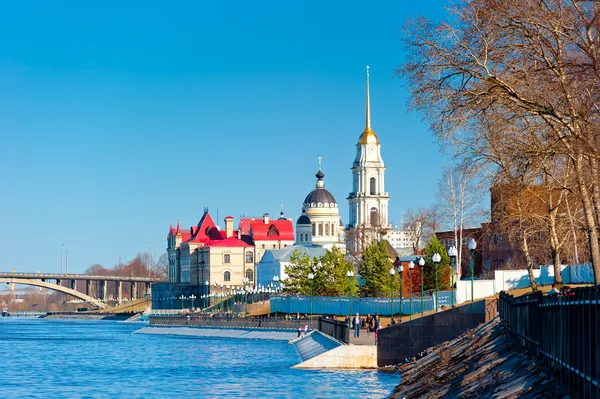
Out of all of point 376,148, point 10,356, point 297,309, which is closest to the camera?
point 10,356

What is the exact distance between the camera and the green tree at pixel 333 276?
353 feet

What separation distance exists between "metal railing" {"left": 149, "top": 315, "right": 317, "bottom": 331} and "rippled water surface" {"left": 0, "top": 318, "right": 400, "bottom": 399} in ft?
19.9

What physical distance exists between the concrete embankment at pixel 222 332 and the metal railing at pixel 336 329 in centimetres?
1989

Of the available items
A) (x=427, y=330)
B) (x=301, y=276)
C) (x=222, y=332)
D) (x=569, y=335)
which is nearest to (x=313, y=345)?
(x=427, y=330)

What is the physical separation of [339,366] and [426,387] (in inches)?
793

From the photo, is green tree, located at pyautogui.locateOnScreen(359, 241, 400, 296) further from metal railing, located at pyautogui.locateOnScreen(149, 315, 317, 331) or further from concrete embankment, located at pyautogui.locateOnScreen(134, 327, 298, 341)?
concrete embankment, located at pyautogui.locateOnScreen(134, 327, 298, 341)

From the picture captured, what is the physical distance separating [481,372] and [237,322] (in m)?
87.0

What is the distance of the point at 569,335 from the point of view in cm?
1803

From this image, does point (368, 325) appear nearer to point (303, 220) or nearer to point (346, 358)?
point (346, 358)

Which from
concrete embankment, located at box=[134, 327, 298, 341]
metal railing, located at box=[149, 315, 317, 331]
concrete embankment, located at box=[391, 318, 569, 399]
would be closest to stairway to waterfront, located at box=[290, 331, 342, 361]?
metal railing, located at box=[149, 315, 317, 331]

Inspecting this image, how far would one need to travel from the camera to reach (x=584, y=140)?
30078 millimetres

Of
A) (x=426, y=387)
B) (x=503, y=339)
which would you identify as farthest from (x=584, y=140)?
(x=426, y=387)

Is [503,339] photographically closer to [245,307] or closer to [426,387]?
[426,387]

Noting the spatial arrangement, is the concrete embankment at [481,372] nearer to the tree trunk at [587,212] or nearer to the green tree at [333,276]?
the tree trunk at [587,212]
